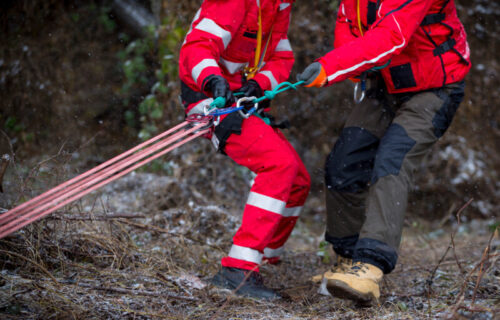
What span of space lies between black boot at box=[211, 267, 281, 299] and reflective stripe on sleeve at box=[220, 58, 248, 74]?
1226mm

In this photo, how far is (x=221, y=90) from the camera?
248 centimetres

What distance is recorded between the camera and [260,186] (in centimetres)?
265

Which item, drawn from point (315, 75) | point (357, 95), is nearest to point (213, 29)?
point (315, 75)

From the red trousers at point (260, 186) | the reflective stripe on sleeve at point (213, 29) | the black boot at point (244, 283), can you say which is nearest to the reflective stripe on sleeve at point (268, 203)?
the red trousers at point (260, 186)

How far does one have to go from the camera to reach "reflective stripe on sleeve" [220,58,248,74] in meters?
2.96

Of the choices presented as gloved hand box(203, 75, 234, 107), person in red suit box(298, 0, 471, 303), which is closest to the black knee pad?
person in red suit box(298, 0, 471, 303)

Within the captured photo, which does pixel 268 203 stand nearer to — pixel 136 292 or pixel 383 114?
pixel 136 292

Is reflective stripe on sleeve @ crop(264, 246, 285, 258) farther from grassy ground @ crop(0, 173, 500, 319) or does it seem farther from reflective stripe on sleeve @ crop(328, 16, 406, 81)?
reflective stripe on sleeve @ crop(328, 16, 406, 81)

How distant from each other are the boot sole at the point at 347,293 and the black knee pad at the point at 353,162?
32.4 inches

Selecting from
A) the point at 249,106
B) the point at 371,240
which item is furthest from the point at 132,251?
the point at 371,240

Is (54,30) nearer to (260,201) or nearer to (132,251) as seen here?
(132,251)

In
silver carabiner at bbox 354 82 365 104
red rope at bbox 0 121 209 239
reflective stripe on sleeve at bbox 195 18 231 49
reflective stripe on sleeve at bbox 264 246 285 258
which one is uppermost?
reflective stripe on sleeve at bbox 195 18 231 49

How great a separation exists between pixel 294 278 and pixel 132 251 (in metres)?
1.14

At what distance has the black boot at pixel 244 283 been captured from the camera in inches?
100.0
